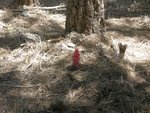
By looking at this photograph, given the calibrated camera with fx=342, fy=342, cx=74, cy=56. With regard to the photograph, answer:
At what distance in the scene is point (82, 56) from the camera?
391cm

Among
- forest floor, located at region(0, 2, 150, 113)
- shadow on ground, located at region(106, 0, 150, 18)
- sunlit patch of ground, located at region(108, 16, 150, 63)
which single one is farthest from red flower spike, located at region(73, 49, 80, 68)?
shadow on ground, located at region(106, 0, 150, 18)

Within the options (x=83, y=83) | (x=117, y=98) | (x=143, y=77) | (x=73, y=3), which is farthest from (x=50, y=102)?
(x=73, y=3)

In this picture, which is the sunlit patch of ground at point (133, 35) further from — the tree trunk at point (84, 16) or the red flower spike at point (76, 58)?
the red flower spike at point (76, 58)

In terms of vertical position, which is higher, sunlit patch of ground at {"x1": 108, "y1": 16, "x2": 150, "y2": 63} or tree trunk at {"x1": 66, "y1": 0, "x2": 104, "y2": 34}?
tree trunk at {"x1": 66, "y1": 0, "x2": 104, "y2": 34}

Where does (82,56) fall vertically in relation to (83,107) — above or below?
above

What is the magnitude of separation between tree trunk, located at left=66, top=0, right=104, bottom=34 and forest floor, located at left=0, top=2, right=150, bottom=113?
111 millimetres

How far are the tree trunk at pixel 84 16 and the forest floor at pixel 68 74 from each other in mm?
111

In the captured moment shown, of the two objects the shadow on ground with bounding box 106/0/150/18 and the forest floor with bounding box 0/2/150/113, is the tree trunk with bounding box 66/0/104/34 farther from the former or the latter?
the shadow on ground with bounding box 106/0/150/18

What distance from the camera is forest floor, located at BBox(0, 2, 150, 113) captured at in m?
3.30

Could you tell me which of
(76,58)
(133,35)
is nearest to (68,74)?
(76,58)

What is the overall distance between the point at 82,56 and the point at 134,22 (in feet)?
5.04

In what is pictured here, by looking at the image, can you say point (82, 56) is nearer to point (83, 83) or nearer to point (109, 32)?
point (83, 83)

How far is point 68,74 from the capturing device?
362cm

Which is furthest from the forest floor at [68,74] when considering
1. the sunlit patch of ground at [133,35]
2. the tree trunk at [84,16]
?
the tree trunk at [84,16]
